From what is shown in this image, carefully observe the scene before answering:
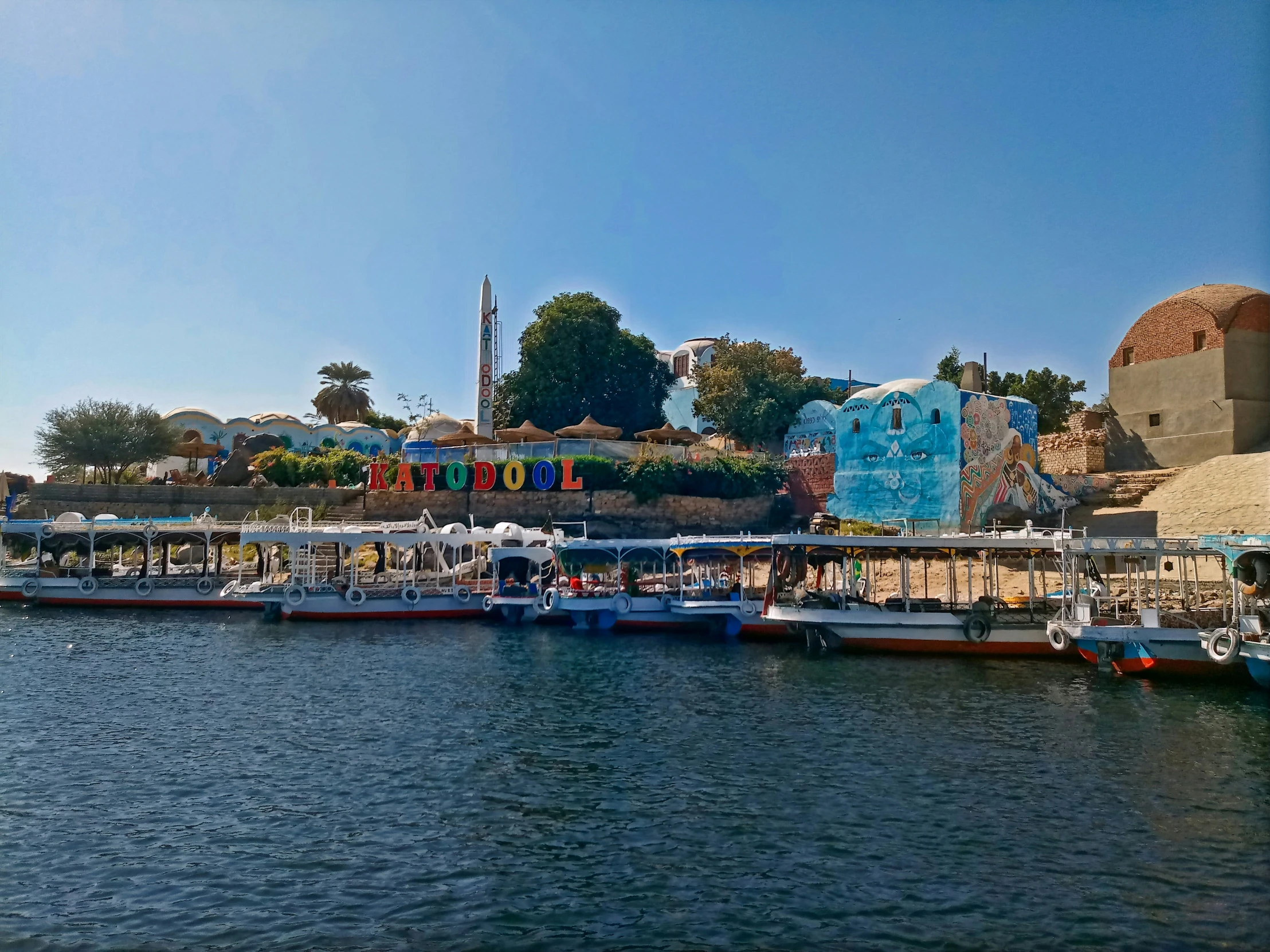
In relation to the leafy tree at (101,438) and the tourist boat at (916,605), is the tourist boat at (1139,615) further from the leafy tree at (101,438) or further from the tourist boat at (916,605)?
the leafy tree at (101,438)

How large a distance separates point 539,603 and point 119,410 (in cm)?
4762

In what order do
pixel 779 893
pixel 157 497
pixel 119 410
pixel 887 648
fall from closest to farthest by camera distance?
pixel 779 893 → pixel 887 648 → pixel 157 497 → pixel 119 410

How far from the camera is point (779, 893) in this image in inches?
525

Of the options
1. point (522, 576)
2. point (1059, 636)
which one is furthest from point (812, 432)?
point (1059, 636)

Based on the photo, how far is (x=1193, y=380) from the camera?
178 ft

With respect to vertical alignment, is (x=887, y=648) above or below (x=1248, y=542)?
below

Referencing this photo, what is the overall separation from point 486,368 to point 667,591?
36.1 metres

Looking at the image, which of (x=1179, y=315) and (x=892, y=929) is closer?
(x=892, y=929)

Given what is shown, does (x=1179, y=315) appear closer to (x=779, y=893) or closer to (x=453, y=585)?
(x=453, y=585)

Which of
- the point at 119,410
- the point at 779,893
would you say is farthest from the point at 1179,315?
the point at 119,410

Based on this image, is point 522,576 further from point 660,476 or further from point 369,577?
point 660,476

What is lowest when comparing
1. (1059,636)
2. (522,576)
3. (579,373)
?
(1059,636)

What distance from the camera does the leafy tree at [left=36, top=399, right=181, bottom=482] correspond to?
69125mm

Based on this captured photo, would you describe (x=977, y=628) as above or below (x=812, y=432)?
below
